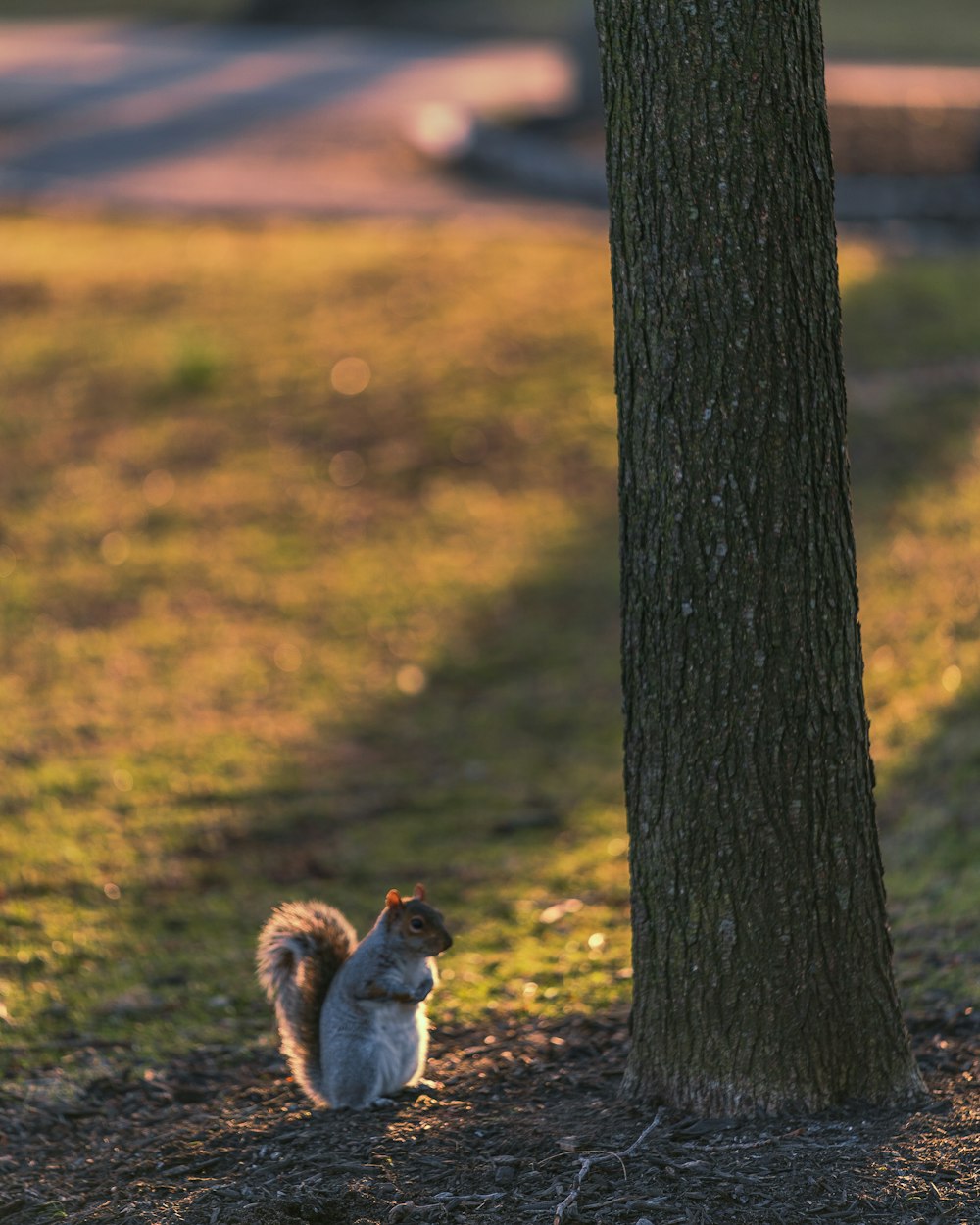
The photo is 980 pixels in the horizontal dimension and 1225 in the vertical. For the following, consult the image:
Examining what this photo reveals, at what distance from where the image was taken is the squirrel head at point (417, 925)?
4.18 metres

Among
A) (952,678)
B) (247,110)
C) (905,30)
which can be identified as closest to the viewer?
(952,678)

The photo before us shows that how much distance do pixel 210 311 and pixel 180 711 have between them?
564 cm

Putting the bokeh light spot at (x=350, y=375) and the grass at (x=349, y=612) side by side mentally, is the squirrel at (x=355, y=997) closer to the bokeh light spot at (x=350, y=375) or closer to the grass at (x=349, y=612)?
the grass at (x=349, y=612)

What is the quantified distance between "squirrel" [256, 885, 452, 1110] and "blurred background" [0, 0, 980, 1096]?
81 centimetres

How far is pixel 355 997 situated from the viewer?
164 inches

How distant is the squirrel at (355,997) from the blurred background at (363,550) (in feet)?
2.64

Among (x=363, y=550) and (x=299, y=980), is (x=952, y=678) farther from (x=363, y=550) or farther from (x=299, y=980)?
(x=299, y=980)

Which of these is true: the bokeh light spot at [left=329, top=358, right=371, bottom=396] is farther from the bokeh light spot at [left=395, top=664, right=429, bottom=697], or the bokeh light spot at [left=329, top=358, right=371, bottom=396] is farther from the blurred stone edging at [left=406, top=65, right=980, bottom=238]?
the blurred stone edging at [left=406, top=65, right=980, bottom=238]

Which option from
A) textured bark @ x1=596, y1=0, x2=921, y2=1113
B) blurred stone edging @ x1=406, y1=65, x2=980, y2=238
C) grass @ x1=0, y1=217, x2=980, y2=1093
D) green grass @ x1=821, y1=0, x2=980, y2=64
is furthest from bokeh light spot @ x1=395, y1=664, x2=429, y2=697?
green grass @ x1=821, y1=0, x2=980, y2=64

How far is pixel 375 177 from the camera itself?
630 inches

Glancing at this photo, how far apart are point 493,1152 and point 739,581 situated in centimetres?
152

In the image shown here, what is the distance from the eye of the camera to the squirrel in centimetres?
411

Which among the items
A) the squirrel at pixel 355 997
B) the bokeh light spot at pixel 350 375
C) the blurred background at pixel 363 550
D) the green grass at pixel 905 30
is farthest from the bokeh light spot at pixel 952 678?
the green grass at pixel 905 30

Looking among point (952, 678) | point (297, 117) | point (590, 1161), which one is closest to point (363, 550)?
point (952, 678)
